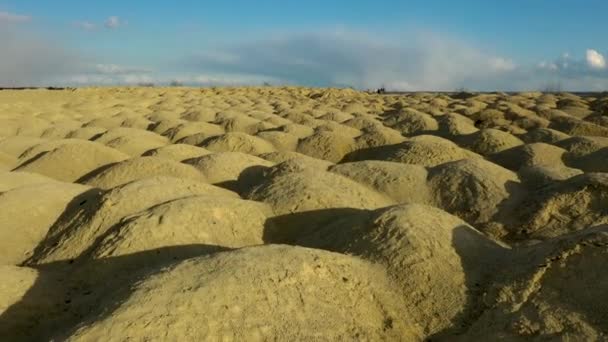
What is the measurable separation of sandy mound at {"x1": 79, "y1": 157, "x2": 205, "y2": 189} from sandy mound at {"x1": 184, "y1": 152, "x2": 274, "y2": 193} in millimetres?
206

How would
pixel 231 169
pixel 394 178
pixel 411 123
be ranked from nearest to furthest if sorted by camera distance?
pixel 394 178
pixel 231 169
pixel 411 123

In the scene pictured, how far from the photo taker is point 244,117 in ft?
54.8

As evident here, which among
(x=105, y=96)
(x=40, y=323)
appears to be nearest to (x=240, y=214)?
(x=40, y=323)

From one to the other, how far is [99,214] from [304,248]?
8.78 feet

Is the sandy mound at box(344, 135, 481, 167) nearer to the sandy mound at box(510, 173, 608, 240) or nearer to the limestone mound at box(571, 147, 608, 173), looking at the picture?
the limestone mound at box(571, 147, 608, 173)

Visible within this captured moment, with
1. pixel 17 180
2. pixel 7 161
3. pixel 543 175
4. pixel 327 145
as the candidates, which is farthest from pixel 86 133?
pixel 543 175

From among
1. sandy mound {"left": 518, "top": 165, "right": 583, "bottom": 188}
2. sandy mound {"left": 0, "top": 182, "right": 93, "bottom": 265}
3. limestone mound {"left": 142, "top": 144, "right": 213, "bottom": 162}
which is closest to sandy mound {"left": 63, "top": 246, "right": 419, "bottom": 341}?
sandy mound {"left": 0, "top": 182, "right": 93, "bottom": 265}

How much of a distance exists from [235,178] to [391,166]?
233 cm

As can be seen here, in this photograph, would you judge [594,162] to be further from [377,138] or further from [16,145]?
[16,145]

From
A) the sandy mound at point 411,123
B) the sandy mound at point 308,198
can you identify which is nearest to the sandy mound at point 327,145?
the sandy mound at point 411,123

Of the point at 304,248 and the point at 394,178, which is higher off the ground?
the point at 304,248

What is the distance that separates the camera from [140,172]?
27.9 feet

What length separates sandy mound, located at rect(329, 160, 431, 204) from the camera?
26.2 ft

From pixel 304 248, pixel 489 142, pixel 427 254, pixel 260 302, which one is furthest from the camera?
pixel 489 142
